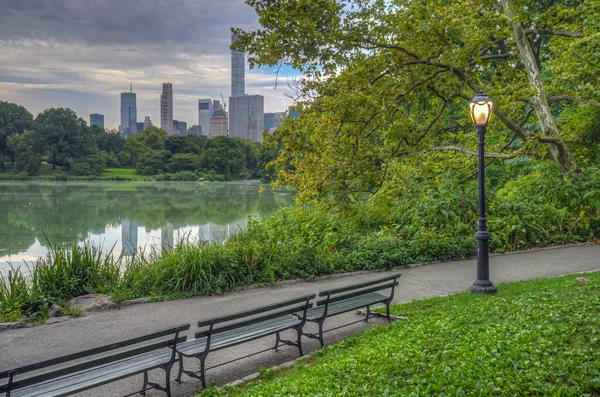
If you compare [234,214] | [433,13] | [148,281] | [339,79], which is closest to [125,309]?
[148,281]

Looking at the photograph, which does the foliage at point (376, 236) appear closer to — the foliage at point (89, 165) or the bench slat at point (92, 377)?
the bench slat at point (92, 377)

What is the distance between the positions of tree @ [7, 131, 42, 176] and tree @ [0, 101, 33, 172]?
2663mm

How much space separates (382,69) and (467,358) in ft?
30.6

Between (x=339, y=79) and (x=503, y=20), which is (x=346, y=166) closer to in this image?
(x=339, y=79)

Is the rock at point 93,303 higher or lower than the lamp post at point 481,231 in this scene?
lower

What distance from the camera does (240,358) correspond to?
534 cm

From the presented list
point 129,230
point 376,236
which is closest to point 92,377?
point 376,236

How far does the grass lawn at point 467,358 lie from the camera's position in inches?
149

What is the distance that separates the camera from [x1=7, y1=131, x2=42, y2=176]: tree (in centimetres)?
6556

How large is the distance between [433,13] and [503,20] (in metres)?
1.73

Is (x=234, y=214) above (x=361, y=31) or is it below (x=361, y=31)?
below

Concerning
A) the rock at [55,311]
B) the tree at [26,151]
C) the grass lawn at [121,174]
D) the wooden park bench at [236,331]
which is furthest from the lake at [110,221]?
the grass lawn at [121,174]

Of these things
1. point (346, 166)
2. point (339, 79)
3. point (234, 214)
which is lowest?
point (234, 214)

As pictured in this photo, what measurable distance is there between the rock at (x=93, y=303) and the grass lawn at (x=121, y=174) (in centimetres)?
7464
